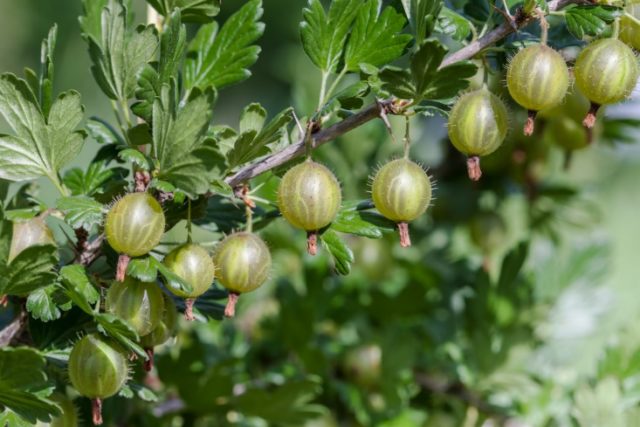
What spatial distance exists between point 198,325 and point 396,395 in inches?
15.9

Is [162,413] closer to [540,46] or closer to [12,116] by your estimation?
[12,116]

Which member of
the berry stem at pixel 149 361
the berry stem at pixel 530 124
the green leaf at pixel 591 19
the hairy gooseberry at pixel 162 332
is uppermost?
the green leaf at pixel 591 19

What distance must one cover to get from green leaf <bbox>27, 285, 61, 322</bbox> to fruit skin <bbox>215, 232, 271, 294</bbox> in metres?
0.14

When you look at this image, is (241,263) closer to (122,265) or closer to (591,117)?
(122,265)

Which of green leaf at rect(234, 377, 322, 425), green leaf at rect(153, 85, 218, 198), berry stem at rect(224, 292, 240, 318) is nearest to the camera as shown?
green leaf at rect(153, 85, 218, 198)

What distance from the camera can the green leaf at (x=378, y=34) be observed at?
2.44 ft

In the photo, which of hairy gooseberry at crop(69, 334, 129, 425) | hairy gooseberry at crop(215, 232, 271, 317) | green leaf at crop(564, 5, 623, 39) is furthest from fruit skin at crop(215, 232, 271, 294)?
green leaf at crop(564, 5, 623, 39)

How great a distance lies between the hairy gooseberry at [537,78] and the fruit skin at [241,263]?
0.26m

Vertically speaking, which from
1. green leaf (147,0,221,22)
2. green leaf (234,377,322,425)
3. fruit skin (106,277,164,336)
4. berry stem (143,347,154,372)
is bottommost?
green leaf (234,377,322,425)

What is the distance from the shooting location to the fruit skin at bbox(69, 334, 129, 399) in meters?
0.68

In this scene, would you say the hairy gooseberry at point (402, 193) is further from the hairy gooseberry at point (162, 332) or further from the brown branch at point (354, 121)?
the hairy gooseberry at point (162, 332)

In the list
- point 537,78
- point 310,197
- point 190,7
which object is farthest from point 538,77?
point 190,7

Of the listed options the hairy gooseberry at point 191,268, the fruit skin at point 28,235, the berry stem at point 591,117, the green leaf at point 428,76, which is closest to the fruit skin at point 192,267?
the hairy gooseberry at point 191,268

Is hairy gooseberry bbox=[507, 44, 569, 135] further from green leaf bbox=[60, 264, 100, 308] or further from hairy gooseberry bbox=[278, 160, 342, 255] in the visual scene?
green leaf bbox=[60, 264, 100, 308]
